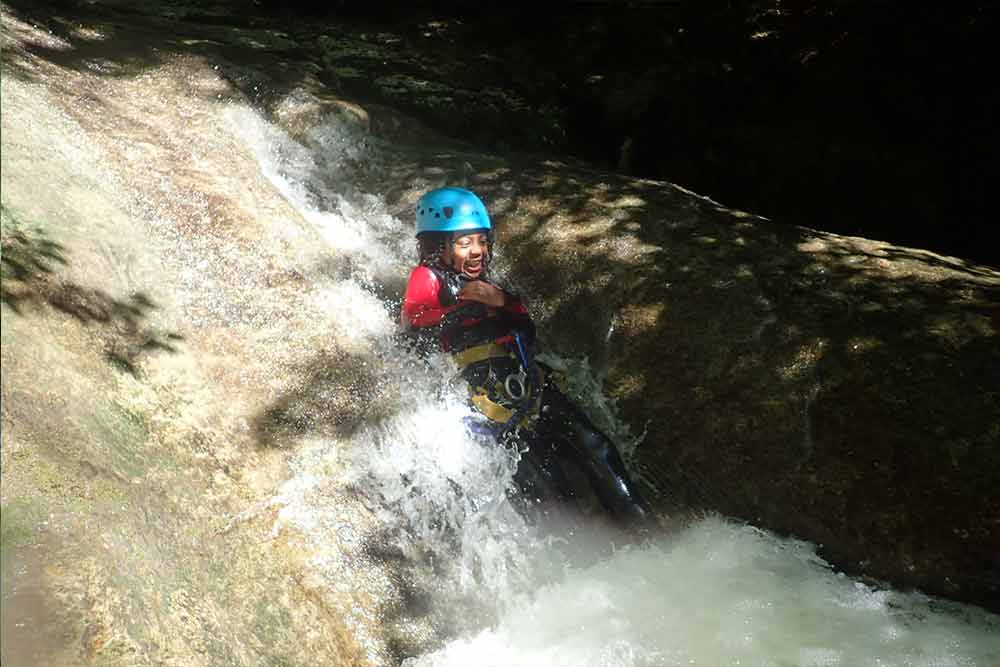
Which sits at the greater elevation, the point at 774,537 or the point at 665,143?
the point at 665,143

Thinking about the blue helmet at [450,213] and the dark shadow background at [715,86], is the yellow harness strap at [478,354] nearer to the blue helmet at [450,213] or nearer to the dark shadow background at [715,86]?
the blue helmet at [450,213]

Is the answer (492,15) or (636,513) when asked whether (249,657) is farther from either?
(492,15)

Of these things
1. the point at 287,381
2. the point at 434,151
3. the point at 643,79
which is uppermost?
the point at 643,79

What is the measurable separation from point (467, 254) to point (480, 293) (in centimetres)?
37

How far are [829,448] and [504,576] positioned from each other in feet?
6.68

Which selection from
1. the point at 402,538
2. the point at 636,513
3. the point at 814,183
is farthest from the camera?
the point at 814,183

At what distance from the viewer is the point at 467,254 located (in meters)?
5.10

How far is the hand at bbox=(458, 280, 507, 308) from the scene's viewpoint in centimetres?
487

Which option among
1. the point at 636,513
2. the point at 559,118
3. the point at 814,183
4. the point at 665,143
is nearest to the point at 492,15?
the point at 559,118

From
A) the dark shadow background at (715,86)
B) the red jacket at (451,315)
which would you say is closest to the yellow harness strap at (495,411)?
the red jacket at (451,315)

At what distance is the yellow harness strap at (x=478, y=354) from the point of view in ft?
15.9

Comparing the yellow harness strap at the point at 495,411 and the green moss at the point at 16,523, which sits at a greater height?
the green moss at the point at 16,523

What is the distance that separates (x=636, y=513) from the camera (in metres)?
4.66

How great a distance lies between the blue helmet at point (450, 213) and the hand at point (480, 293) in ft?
1.58
